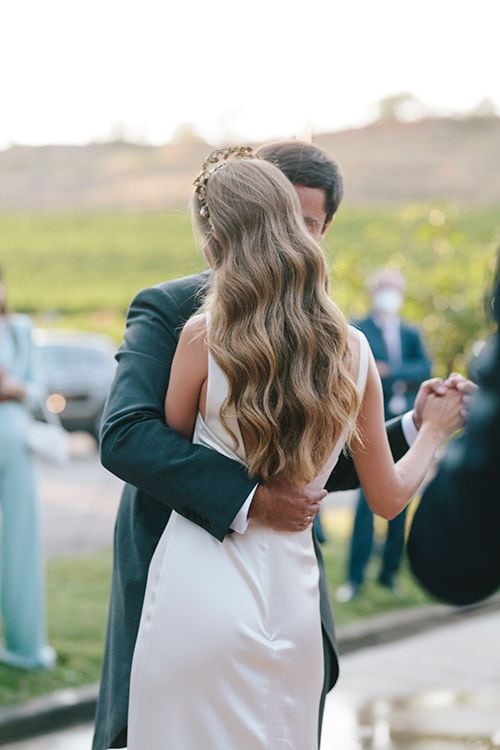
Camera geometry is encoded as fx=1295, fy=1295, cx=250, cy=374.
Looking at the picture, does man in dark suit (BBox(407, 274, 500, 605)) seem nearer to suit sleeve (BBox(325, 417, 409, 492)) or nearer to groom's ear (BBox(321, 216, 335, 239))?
suit sleeve (BBox(325, 417, 409, 492))

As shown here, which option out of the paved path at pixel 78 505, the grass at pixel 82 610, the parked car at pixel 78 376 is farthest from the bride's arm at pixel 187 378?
the parked car at pixel 78 376

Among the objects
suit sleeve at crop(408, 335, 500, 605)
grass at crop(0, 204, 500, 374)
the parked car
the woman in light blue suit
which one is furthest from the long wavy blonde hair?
the parked car

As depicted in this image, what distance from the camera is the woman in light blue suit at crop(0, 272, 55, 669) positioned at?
20.7 ft

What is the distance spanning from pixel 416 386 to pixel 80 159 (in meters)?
51.3

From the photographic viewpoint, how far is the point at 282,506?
117 inches

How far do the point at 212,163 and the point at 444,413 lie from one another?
0.87 metres

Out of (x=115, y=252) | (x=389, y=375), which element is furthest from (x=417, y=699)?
(x=115, y=252)

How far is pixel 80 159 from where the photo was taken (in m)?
58.3

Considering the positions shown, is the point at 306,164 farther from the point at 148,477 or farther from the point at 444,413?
the point at 148,477

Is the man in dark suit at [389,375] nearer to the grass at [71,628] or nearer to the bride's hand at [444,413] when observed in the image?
the grass at [71,628]

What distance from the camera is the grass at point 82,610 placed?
620 cm

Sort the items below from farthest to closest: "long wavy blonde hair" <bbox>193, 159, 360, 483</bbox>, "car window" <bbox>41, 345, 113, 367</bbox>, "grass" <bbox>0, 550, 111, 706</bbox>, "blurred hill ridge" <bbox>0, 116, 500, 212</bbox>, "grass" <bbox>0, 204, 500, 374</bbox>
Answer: "blurred hill ridge" <bbox>0, 116, 500, 212</bbox>
"car window" <bbox>41, 345, 113, 367</bbox>
"grass" <bbox>0, 204, 500, 374</bbox>
"grass" <bbox>0, 550, 111, 706</bbox>
"long wavy blonde hair" <bbox>193, 159, 360, 483</bbox>

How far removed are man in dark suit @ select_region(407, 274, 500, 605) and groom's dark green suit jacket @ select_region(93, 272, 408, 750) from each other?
830mm

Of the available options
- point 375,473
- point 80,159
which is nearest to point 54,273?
point 80,159
